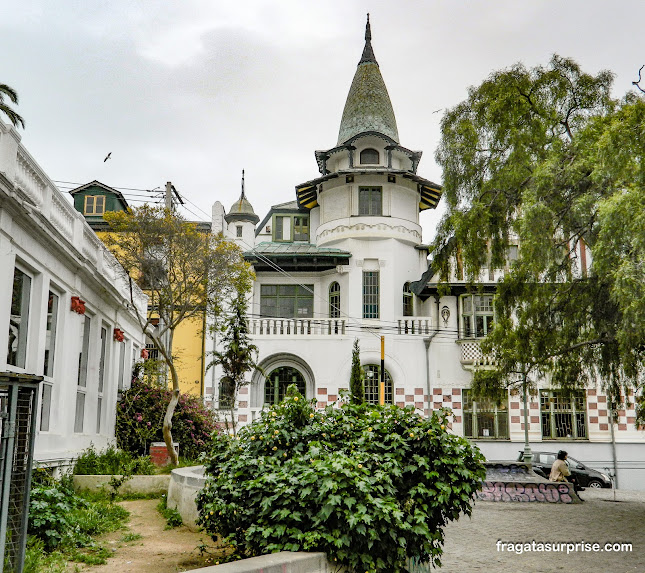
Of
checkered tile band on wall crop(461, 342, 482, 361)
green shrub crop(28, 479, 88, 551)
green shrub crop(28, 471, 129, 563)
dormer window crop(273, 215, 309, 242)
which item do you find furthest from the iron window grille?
green shrub crop(28, 479, 88, 551)

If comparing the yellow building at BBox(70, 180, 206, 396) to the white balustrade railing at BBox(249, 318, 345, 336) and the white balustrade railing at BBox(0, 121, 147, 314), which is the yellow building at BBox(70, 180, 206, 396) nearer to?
the white balustrade railing at BBox(249, 318, 345, 336)

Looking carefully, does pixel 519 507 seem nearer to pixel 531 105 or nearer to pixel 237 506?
pixel 531 105

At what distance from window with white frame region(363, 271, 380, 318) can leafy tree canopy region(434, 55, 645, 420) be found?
1472 centimetres

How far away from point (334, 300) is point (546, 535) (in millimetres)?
21243

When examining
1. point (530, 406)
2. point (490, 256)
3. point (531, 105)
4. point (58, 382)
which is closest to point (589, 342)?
point (490, 256)

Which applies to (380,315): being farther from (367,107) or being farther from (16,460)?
(16,460)

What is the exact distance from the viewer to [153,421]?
20234 millimetres

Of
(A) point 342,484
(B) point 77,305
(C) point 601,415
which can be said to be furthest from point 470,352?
(A) point 342,484

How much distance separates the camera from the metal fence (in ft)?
17.9

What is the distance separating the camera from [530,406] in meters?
31.4

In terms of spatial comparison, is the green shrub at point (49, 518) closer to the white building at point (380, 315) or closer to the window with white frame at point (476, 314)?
the white building at point (380, 315)

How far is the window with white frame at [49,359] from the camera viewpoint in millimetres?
13469

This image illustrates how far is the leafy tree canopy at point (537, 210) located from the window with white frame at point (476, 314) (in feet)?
45.0

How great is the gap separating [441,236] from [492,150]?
2.42 m
